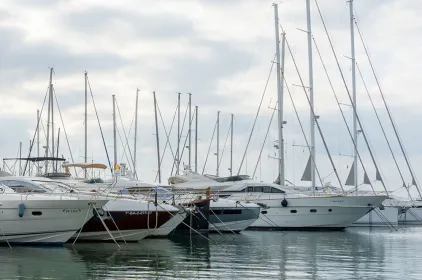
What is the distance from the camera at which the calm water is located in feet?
66.1

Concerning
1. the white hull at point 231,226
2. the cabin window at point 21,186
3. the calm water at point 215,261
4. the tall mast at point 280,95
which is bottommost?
the calm water at point 215,261

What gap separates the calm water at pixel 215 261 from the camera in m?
20.2

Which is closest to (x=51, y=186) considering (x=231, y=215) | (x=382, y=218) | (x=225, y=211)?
(x=225, y=211)

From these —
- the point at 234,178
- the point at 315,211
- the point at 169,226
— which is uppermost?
the point at 234,178

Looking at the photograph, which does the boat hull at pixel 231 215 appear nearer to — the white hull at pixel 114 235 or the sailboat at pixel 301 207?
the sailboat at pixel 301 207

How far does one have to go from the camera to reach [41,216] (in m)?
27.0

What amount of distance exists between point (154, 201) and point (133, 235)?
167cm

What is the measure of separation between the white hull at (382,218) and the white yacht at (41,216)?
99.7 ft

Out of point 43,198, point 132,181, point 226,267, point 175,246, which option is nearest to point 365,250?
point 175,246

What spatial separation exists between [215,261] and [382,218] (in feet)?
107

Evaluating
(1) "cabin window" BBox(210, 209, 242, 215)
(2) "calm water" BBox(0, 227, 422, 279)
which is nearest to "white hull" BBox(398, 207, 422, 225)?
(1) "cabin window" BBox(210, 209, 242, 215)

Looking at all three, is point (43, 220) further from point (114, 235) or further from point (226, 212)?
→ point (226, 212)

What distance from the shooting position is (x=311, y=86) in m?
47.3

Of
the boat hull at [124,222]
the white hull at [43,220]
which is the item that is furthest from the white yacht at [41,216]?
the boat hull at [124,222]
